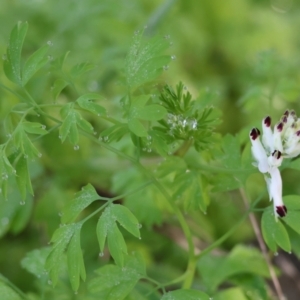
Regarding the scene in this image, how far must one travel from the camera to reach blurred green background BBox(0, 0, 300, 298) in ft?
5.22

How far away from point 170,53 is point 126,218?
1.39m

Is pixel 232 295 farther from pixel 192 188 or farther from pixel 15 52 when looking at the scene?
pixel 15 52

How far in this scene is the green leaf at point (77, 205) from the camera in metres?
0.86

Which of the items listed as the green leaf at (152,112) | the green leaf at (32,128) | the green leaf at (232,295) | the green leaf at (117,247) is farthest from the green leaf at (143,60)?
the green leaf at (232,295)

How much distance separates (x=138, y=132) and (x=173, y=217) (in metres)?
0.83

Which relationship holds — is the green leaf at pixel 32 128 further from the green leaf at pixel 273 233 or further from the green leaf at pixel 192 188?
the green leaf at pixel 273 233

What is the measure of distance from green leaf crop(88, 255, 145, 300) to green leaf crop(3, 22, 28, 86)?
0.43 m

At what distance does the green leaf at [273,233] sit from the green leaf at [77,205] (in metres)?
0.34

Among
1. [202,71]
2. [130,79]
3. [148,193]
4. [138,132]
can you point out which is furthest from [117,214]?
[202,71]

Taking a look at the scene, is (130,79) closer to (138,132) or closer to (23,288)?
(138,132)

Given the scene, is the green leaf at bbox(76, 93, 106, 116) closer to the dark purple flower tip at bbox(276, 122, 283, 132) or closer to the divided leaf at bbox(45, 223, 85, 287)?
the divided leaf at bbox(45, 223, 85, 287)

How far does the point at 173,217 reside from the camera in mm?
1622

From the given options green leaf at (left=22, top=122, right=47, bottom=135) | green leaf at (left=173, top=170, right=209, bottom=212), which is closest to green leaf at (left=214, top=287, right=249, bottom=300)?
green leaf at (left=173, top=170, right=209, bottom=212)

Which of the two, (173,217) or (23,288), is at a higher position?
(173,217)
